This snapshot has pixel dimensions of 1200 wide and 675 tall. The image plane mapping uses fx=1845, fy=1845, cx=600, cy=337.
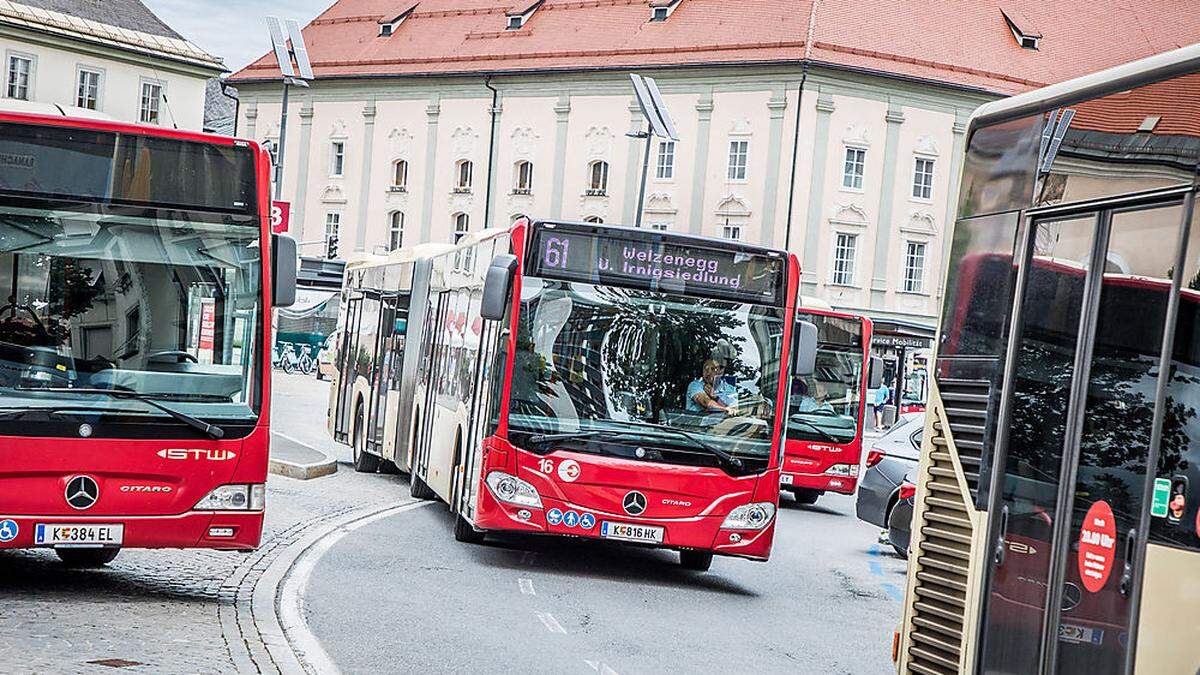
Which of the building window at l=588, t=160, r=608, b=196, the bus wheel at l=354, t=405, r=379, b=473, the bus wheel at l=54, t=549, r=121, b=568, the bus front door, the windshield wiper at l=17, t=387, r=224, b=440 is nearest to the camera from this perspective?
the bus front door

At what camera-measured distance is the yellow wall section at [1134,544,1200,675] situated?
228 inches

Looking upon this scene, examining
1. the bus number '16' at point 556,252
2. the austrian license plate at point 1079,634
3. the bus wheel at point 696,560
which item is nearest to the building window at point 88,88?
the bus wheel at point 696,560

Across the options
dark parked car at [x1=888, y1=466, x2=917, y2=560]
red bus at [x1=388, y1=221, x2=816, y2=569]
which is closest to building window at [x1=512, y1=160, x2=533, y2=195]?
dark parked car at [x1=888, y1=466, x2=917, y2=560]

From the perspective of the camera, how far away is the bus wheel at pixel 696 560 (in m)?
16.8

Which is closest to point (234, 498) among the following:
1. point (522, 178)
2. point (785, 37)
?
point (785, 37)

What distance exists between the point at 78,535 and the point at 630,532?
16.4ft

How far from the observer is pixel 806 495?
28.0 metres

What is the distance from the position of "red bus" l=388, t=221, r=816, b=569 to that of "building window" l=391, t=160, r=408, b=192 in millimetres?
63342

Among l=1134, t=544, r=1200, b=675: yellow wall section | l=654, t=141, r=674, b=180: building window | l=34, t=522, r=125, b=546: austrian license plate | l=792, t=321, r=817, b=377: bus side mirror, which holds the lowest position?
l=34, t=522, r=125, b=546: austrian license plate

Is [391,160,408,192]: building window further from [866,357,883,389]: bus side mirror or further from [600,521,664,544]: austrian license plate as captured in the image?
[600,521,664,544]: austrian license plate

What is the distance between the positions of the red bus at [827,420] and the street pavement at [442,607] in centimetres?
761

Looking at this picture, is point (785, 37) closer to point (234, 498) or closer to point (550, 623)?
point (550, 623)

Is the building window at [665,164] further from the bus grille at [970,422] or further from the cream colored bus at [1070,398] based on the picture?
the bus grille at [970,422]

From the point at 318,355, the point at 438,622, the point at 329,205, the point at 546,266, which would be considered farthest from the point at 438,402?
the point at 329,205
